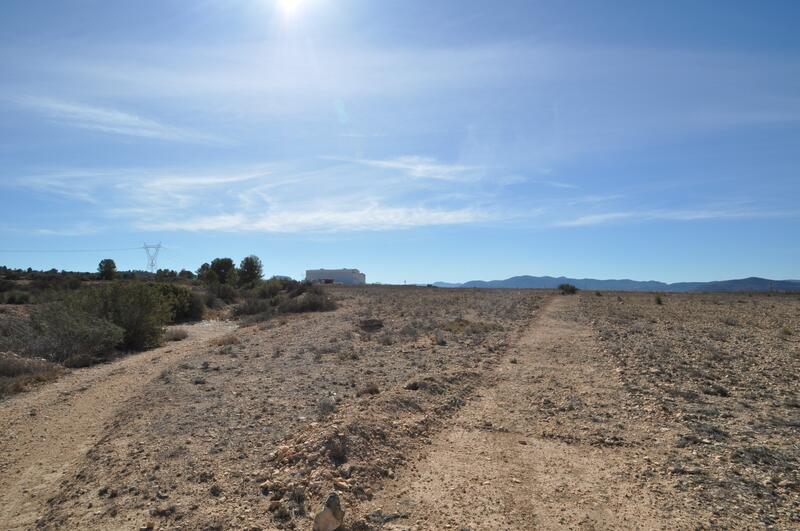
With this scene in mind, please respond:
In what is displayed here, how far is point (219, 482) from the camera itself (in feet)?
25.0

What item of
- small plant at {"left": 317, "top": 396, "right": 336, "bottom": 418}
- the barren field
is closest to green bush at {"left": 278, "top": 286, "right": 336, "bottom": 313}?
the barren field

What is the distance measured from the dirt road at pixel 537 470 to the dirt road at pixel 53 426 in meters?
5.00

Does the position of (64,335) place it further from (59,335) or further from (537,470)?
(537,470)

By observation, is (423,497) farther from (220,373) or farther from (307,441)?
(220,373)

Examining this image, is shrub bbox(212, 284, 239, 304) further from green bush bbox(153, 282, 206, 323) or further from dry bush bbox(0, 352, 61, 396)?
dry bush bbox(0, 352, 61, 396)

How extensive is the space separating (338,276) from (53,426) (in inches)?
5484

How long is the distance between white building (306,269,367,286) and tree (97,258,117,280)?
67.6 meters

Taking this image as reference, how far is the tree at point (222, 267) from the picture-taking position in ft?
258

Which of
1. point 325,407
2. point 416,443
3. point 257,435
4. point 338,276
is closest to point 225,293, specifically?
point 325,407

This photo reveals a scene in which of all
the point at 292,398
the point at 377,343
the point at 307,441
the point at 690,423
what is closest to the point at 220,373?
Result: the point at 292,398

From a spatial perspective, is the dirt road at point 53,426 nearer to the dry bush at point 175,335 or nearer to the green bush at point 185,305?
the dry bush at point 175,335

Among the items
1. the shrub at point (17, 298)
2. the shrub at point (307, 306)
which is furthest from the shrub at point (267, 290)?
the shrub at point (17, 298)

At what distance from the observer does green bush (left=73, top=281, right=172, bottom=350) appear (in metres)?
24.6

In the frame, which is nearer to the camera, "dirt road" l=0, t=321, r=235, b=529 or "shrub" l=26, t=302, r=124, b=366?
"dirt road" l=0, t=321, r=235, b=529
